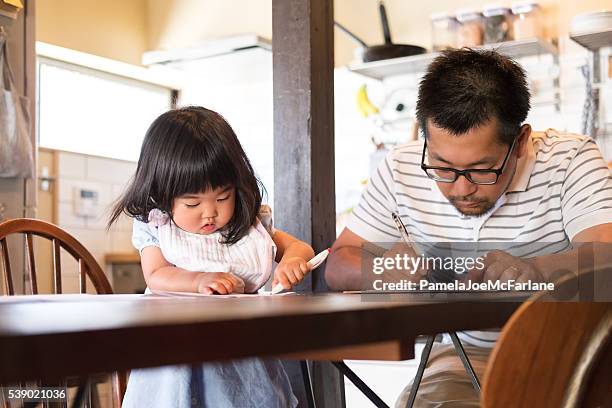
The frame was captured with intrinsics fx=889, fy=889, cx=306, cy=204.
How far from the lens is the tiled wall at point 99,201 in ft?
16.2

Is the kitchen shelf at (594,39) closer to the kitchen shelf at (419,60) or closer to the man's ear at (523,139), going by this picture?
the kitchen shelf at (419,60)

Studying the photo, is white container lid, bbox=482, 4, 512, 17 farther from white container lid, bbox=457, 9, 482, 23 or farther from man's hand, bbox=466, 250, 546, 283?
man's hand, bbox=466, 250, 546, 283

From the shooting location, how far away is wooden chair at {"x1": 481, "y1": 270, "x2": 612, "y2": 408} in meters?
0.81

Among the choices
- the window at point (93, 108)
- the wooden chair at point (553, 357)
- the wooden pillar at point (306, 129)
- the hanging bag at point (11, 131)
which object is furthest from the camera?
the window at point (93, 108)

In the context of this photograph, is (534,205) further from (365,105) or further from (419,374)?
(365,105)

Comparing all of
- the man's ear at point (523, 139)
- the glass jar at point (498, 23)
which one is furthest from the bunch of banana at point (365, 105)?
the man's ear at point (523, 139)

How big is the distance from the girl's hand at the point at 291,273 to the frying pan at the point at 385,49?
3105 mm

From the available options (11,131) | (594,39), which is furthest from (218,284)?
(594,39)

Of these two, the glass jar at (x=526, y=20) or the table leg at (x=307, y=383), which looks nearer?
the table leg at (x=307, y=383)

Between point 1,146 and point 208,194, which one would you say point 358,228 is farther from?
point 1,146

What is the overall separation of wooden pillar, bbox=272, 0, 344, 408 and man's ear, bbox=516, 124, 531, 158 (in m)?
0.49

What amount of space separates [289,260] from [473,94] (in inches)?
21.4

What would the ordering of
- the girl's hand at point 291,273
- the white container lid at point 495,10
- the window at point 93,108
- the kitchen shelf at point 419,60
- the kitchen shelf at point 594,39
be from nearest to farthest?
the girl's hand at point 291,273, the kitchen shelf at point 594,39, the kitchen shelf at point 419,60, the white container lid at point 495,10, the window at point 93,108

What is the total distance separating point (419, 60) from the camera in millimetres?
4652
